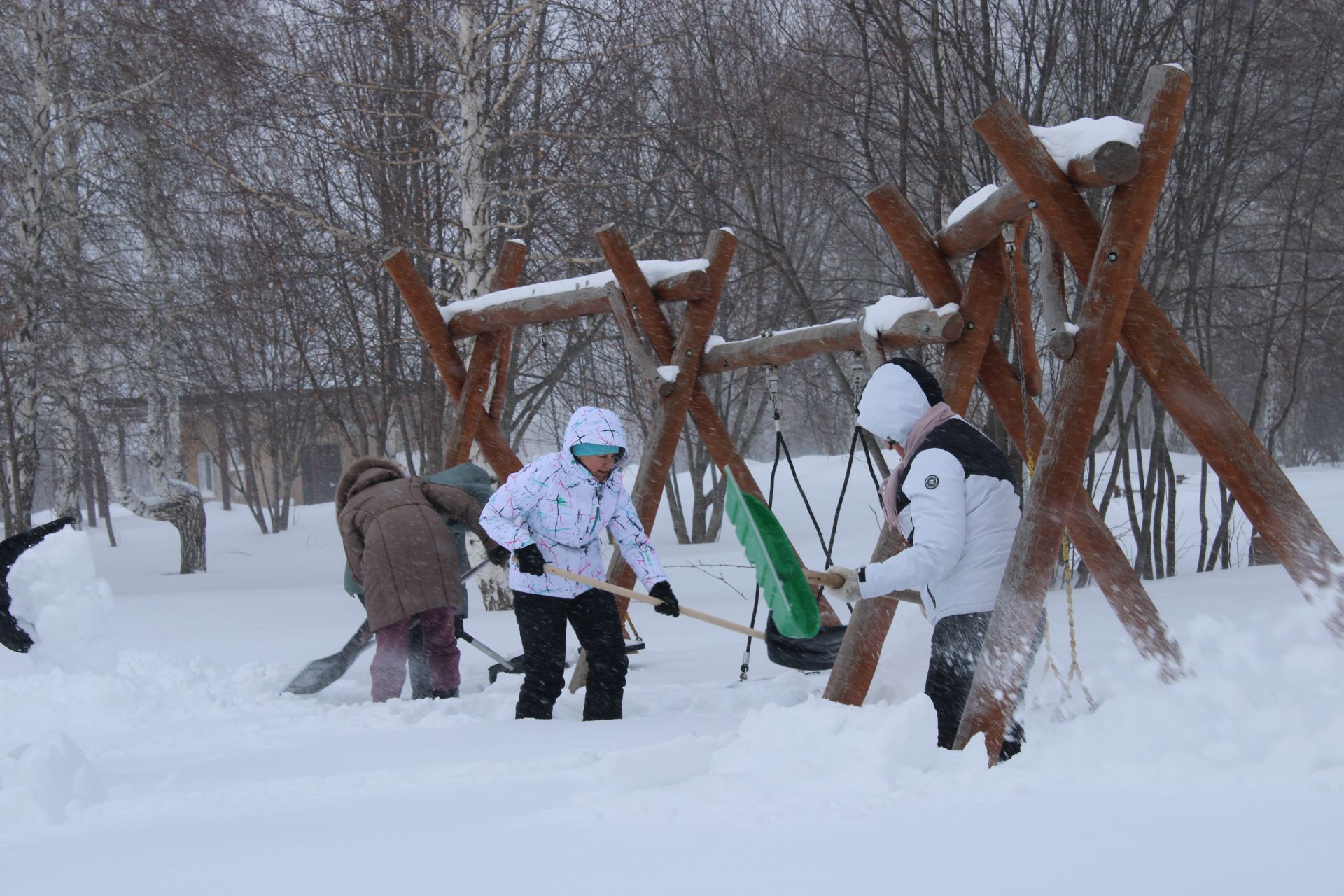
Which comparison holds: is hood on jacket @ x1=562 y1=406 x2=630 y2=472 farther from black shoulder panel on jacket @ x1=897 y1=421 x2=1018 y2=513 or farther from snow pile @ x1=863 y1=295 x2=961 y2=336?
black shoulder panel on jacket @ x1=897 y1=421 x2=1018 y2=513

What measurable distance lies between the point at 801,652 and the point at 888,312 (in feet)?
5.27

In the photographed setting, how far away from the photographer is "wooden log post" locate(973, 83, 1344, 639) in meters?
3.21

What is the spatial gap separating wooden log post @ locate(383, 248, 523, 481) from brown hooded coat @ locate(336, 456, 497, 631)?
37.1 inches

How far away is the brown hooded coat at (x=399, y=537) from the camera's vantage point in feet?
16.3

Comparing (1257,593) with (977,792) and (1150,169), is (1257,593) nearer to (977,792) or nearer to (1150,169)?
(1150,169)

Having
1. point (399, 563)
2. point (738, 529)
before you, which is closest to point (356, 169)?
point (399, 563)

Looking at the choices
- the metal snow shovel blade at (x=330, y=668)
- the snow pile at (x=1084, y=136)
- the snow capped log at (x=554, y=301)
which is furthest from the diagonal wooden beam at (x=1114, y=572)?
the metal snow shovel blade at (x=330, y=668)

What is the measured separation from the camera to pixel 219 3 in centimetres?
1149

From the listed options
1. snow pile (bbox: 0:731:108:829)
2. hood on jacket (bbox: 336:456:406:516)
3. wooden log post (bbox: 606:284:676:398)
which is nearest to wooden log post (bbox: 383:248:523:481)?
hood on jacket (bbox: 336:456:406:516)

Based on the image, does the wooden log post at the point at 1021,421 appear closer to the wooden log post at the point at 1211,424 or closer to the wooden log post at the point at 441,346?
the wooden log post at the point at 1211,424

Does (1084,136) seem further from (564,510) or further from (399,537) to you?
(399,537)

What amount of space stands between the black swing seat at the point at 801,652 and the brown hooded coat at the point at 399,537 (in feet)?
4.59

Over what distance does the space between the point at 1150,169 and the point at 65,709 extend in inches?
186

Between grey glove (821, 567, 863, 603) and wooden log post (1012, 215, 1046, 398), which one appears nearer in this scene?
grey glove (821, 567, 863, 603)
